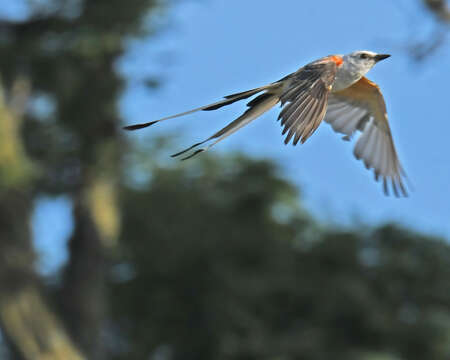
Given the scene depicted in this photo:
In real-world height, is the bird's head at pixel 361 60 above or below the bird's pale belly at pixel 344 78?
above

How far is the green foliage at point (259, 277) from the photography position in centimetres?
1299

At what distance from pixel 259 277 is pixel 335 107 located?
864 centimetres

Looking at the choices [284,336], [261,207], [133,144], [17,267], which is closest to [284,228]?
[261,207]

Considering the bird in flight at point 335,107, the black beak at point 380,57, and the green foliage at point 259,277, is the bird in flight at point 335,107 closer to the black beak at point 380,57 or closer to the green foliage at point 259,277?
the black beak at point 380,57

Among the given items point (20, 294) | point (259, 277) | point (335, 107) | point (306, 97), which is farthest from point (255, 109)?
point (259, 277)

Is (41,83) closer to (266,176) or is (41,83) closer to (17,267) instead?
(17,267)

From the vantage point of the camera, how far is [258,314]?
13062 mm

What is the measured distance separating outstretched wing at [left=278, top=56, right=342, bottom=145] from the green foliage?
920 centimetres

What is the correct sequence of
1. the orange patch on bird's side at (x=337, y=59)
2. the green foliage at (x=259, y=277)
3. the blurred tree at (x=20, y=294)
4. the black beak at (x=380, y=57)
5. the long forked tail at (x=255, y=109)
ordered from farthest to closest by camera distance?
the green foliage at (x=259, y=277) < the blurred tree at (x=20, y=294) < the black beak at (x=380, y=57) < the orange patch on bird's side at (x=337, y=59) < the long forked tail at (x=255, y=109)

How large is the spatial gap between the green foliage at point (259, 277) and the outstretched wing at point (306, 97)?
920cm

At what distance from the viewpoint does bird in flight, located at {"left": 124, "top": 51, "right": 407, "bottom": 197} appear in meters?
3.41

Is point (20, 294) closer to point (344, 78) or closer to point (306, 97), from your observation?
point (344, 78)

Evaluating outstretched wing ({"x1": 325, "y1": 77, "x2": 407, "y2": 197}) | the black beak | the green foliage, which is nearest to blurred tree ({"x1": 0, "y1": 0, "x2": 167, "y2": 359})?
the green foliage

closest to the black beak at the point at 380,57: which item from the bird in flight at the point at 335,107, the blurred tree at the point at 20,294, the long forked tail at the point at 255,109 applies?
the bird in flight at the point at 335,107
